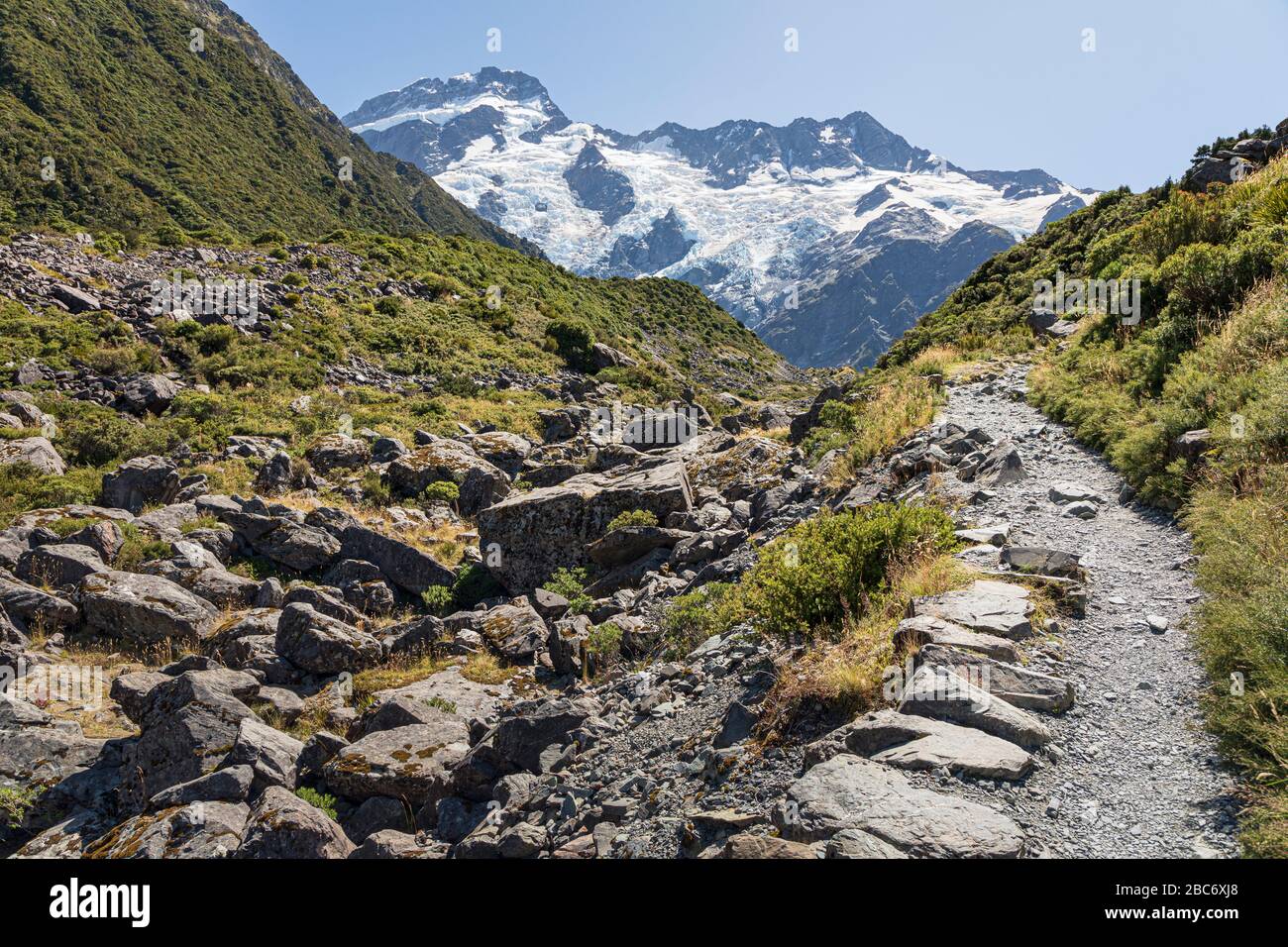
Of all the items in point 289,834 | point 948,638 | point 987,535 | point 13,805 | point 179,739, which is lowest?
point 13,805

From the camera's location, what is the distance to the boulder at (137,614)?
11.8 metres

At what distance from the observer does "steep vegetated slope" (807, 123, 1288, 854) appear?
4.76 metres

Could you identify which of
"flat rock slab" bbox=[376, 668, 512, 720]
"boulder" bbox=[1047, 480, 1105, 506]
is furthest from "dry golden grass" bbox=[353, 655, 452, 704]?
"boulder" bbox=[1047, 480, 1105, 506]

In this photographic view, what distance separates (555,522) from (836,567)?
9062 mm

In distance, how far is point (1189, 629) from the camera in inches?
228

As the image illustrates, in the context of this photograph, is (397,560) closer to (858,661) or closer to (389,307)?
(858,661)

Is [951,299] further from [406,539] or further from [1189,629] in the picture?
[1189,629]

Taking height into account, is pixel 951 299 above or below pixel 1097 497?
above

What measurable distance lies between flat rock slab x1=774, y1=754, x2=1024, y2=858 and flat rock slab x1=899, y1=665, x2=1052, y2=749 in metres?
0.71

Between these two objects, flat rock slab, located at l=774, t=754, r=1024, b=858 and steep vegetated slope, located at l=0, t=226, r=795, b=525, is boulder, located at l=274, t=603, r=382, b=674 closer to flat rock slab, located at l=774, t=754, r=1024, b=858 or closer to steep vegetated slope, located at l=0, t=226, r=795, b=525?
flat rock slab, located at l=774, t=754, r=1024, b=858

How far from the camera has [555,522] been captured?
15.5 m

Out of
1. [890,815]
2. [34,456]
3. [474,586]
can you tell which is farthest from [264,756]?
[34,456]
